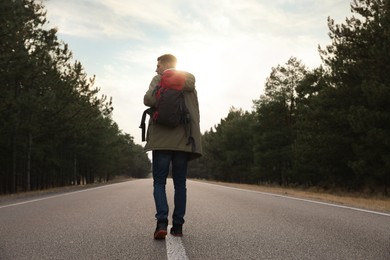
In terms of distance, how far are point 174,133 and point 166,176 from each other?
517mm

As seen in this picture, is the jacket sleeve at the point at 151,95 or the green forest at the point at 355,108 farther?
the green forest at the point at 355,108

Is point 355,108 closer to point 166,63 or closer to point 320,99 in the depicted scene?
point 320,99

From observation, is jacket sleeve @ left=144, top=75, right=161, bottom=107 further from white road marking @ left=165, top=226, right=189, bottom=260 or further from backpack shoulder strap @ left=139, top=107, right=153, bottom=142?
white road marking @ left=165, top=226, right=189, bottom=260

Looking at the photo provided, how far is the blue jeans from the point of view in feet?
15.7

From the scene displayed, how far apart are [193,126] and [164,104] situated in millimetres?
453

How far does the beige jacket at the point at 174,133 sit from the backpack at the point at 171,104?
0.06m

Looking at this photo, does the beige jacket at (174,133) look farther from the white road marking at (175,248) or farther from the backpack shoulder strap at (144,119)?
the white road marking at (175,248)

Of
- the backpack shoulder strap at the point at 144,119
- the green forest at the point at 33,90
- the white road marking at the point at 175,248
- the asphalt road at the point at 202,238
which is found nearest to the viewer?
the white road marking at the point at 175,248

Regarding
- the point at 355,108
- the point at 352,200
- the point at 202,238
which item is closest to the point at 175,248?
the point at 202,238

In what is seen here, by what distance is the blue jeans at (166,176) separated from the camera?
4781 mm

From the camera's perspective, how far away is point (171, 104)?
15.7 ft

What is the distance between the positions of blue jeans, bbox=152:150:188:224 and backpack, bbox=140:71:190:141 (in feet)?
1.12

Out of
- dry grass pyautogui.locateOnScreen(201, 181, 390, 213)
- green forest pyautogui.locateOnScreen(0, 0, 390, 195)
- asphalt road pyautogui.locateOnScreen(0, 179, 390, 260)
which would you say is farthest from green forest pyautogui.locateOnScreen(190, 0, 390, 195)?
asphalt road pyautogui.locateOnScreen(0, 179, 390, 260)

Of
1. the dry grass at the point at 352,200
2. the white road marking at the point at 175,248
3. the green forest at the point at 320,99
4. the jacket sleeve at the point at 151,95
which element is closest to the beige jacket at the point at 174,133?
the jacket sleeve at the point at 151,95
